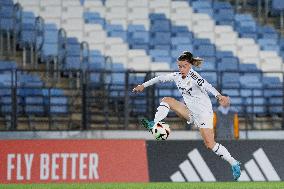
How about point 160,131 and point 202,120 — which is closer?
point 160,131

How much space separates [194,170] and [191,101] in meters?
2.93

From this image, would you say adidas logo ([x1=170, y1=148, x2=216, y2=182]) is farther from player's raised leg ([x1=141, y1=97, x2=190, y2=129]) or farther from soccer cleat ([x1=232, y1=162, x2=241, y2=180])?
player's raised leg ([x1=141, y1=97, x2=190, y2=129])

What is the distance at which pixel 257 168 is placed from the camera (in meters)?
16.5

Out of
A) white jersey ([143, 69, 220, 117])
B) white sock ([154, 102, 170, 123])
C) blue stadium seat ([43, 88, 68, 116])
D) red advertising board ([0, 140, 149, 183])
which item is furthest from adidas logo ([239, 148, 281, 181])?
blue stadium seat ([43, 88, 68, 116])

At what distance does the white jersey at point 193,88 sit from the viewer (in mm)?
→ 13367

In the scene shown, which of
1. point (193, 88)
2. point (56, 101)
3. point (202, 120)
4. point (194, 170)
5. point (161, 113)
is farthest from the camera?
point (56, 101)

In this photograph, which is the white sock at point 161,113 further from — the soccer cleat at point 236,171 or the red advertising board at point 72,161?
the red advertising board at point 72,161

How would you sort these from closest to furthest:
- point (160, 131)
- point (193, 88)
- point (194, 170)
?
1. point (160, 131)
2. point (193, 88)
3. point (194, 170)

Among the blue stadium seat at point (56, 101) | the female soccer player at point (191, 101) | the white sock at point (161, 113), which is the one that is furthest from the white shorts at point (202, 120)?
the blue stadium seat at point (56, 101)

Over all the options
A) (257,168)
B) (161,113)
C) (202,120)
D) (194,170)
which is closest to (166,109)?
(161,113)

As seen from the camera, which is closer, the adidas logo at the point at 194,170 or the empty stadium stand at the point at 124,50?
the adidas logo at the point at 194,170

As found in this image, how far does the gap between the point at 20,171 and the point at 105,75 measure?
5337 millimetres

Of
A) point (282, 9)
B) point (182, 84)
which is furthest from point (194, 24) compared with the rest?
point (182, 84)

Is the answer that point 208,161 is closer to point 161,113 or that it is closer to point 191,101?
point 191,101
